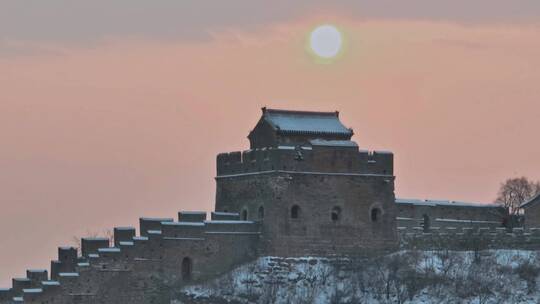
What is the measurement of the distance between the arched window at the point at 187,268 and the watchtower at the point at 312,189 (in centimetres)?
406

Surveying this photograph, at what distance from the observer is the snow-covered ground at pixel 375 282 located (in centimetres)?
11250

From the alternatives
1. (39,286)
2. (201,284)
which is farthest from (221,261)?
(39,286)

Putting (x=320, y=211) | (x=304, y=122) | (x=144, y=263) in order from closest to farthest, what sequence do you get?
(x=144, y=263) → (x=320, y=211) → (x=304, y=122)

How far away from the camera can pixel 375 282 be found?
114m

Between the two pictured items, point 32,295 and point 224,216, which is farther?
point 224,216

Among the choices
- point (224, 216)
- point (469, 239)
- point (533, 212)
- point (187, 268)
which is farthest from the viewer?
point (533, 212)

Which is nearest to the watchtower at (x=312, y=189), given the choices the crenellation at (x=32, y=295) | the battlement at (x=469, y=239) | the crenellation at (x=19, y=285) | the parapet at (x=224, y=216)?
the parapet at (x=224, y=216)

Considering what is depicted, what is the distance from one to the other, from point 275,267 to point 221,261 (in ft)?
8.88

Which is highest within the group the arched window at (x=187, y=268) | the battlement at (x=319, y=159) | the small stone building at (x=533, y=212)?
the battlement at (x=319, y=159)

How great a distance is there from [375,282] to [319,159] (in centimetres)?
717

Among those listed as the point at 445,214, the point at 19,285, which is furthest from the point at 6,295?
the point at 445,214

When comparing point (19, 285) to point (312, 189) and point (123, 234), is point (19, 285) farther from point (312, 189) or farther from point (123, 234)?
point (312, 189)

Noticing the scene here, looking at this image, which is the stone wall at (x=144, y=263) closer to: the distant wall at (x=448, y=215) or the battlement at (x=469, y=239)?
the battlement at (x=469, y=239)

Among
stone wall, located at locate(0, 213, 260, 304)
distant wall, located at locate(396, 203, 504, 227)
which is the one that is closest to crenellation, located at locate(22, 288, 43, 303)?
stone wall, located at locate(0, 213, 260, 304)
